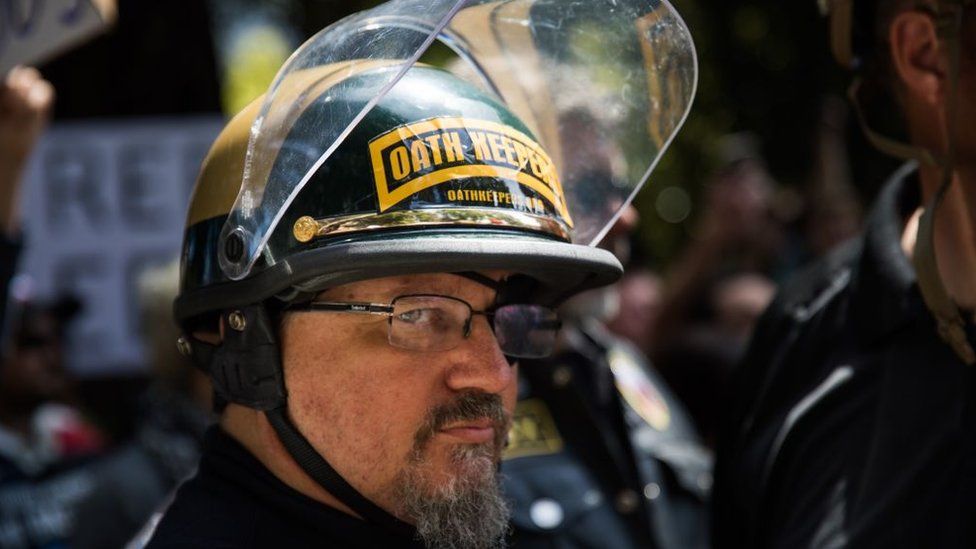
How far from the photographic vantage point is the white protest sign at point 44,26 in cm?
289

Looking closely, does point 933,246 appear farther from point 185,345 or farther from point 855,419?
point 185,345

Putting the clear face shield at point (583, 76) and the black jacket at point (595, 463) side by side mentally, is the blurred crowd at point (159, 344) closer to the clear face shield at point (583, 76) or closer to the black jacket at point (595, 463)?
the black jacket at point (595, 463)

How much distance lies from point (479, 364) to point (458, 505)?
0.82ft

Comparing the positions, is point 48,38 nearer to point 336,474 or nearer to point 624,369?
point 336,474

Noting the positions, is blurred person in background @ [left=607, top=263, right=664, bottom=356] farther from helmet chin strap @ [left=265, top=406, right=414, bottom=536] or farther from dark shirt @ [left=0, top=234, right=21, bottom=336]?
helmet chin strap @ [left=265, top=406, right=414, bottom=536]

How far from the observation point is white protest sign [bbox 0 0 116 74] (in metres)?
2.89

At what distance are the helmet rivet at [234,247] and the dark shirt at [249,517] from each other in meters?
0.37

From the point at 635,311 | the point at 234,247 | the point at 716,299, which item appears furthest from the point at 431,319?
the point at 635,311

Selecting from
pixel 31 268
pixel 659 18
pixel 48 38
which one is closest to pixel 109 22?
pixel 48 38

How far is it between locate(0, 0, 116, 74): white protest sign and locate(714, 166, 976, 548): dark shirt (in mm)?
1779

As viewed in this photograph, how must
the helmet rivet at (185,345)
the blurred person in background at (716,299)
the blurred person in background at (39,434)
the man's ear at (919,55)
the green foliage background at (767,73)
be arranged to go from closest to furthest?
the helmet rivet at (185,345) < the man's ear at (919,55) < the blurred person in background at (39,434) < the blurred person in background at (716,299) < the green foliage background at (767,73)

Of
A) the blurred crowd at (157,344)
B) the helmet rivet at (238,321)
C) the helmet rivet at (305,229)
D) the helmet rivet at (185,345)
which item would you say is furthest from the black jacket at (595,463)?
the helmet rivet at (305,229)

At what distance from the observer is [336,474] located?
88.7 inches

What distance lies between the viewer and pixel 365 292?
7.40ft
